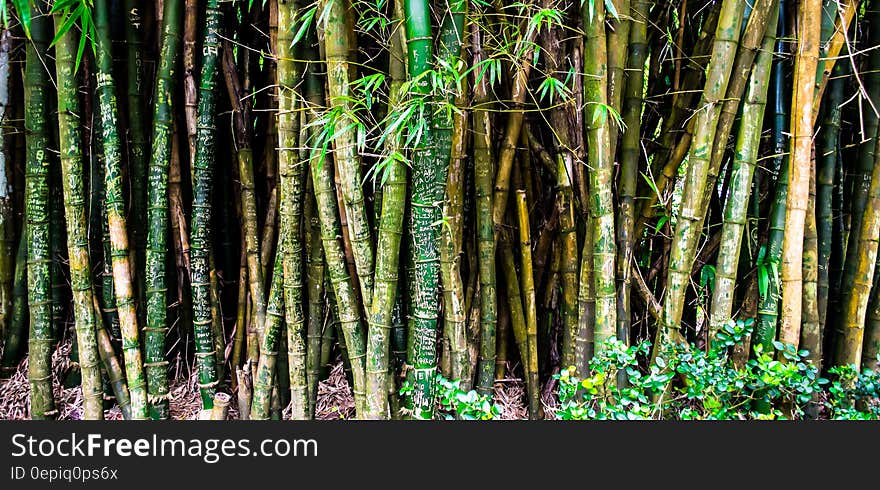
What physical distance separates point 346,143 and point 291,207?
33 cm

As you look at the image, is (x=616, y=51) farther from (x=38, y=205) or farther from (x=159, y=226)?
(x=38, y=205)

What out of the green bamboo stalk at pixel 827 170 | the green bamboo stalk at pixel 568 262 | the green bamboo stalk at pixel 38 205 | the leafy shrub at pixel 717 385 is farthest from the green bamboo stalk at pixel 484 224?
the green bamboo stalk at pixel 38 205

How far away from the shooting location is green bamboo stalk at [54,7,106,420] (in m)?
2.03

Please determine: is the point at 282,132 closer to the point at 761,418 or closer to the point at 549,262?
the point at 549,262

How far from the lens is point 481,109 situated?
2.01 meters

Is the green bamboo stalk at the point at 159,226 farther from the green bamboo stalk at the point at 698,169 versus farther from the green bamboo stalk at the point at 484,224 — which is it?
the green bamboo stalk at the point at 698,169

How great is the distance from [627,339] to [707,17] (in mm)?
1258

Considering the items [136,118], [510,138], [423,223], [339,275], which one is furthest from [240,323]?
[510,138]

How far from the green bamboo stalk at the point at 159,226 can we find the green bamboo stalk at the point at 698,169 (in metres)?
1.80

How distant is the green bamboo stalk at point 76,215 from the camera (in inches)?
79.8

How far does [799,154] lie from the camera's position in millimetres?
1960

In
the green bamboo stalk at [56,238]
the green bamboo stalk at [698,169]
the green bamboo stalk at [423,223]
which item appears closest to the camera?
the green bamboo stalk at [423,223]

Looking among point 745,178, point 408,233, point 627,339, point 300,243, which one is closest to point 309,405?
point 300,243

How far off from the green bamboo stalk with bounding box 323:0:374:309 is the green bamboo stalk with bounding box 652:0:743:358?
1022mm
